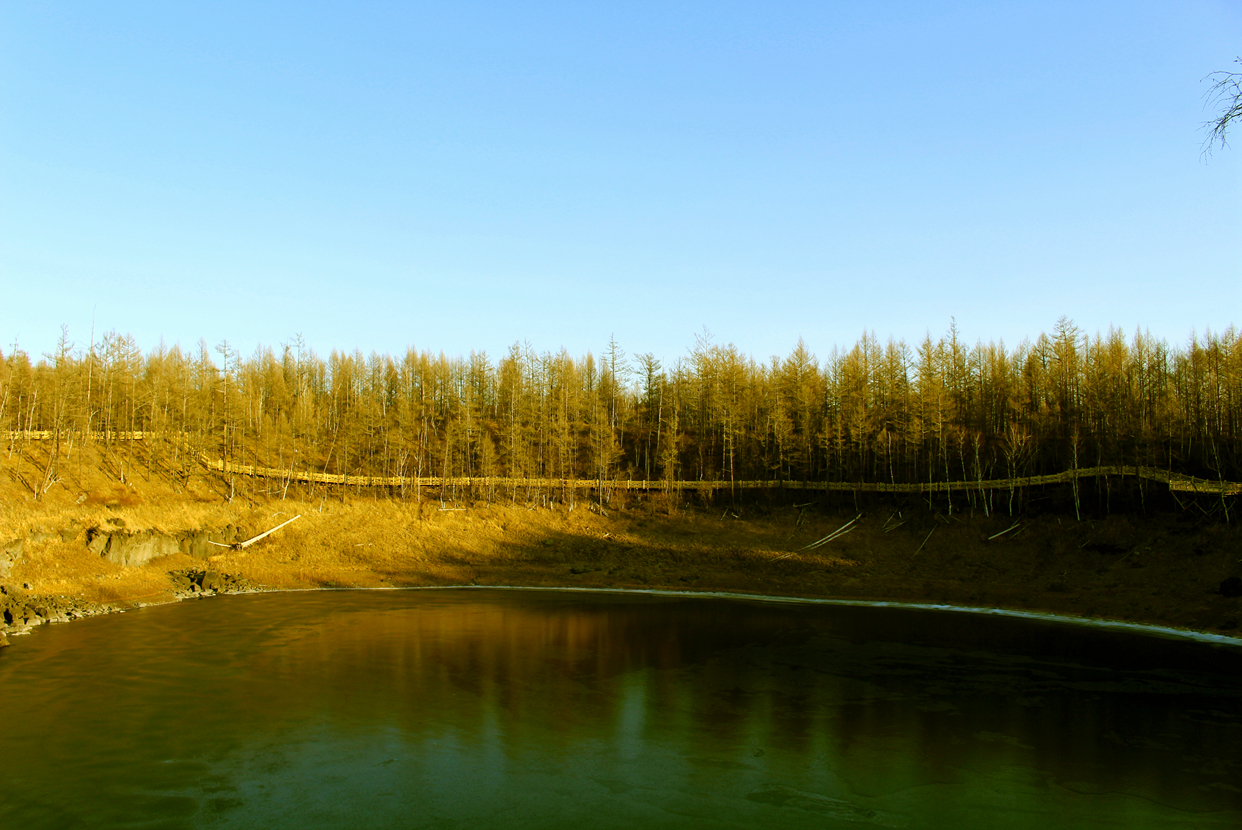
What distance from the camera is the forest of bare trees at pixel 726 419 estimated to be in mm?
51781

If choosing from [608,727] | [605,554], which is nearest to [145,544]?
[605,554]

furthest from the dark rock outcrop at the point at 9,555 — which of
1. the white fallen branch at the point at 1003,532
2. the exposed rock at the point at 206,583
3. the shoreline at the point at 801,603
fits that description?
the white fallen branch at the point at 1003,532

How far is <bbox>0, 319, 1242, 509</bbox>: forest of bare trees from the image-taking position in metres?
51.8

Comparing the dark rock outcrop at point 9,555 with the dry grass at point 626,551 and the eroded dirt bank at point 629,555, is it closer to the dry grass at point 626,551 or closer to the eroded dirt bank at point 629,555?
the eroded dirt bank at point 629,555

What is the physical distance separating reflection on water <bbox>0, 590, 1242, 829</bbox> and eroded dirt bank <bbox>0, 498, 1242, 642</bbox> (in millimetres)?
6539

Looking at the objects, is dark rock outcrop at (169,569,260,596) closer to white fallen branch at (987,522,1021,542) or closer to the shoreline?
the shoreline

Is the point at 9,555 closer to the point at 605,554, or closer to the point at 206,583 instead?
the point at 206,583

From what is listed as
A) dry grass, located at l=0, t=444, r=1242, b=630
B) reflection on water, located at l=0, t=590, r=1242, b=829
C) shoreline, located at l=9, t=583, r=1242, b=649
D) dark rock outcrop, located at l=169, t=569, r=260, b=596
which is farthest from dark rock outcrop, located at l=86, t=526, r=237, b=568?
reflection on water, located at l=0, t=590, r=1242, b=829

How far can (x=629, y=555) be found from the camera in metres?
47.5

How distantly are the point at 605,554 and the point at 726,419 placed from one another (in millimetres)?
21572

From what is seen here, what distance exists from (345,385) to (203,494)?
118 feet

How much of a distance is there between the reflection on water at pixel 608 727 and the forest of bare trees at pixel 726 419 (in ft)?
92.8

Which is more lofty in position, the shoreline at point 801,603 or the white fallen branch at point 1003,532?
the white fallen branch at point 1003,532

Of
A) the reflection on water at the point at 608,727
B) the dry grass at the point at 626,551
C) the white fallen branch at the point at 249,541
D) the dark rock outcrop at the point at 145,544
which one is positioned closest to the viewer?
the reflection on water at the point at 608,727
